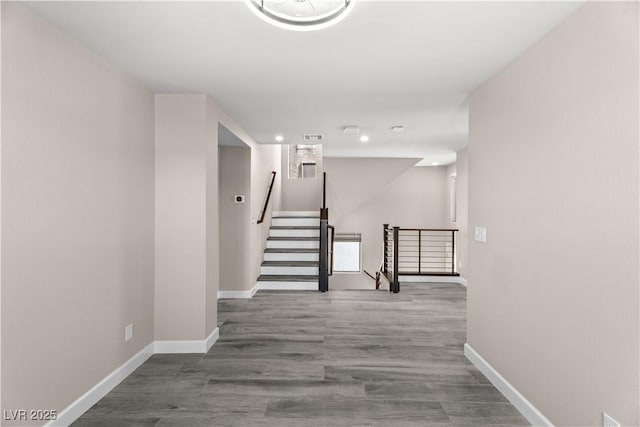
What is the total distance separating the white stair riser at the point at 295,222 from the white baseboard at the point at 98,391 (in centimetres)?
422

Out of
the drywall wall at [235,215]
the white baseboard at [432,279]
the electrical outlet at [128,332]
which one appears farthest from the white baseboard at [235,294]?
the white baseboard at [432,279]

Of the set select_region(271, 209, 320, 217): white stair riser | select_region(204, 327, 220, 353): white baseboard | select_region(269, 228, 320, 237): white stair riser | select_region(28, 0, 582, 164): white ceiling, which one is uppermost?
select_region(28, 0, 582, 164): white ceiling

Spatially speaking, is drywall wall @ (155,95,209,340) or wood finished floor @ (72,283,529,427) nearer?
wood finished floor @ (72,283,529,427)

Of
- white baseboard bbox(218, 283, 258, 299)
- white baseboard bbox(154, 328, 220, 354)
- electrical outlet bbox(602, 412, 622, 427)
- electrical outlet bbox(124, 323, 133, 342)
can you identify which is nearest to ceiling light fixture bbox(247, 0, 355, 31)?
electrical outlet bbox(602, 412, 622, 427)

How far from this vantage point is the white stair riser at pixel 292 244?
21.4 feet

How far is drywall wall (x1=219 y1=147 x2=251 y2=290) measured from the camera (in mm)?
5160

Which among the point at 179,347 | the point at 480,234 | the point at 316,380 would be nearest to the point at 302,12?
the point at 480,234

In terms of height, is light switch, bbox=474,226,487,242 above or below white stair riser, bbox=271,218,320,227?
above

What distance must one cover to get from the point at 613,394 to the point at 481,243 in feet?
4.75

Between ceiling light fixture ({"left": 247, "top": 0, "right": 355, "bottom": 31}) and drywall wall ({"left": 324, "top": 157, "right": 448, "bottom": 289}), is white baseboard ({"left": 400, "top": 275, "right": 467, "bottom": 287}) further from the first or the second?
ceiling light fixture ({"left": 247, "top": 0, "right": 355, "bottom": 31})

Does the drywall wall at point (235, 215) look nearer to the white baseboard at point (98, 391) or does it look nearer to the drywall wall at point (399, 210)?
the white baseboard at point (98, 391)

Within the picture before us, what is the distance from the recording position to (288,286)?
566cm

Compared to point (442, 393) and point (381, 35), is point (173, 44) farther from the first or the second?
point (442, 393)

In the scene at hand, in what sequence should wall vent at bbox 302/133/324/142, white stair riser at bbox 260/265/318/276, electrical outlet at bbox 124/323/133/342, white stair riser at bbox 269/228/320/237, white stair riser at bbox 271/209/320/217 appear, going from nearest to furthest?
electrical outlet at bbox 124/323/133/342
wall vent at bbox 302/133/324/142
white stair riser at bbox 260/265/318/276
white stair riser at bbox 269/228/320/237
white stair riser at bbox 271/209/320/217
